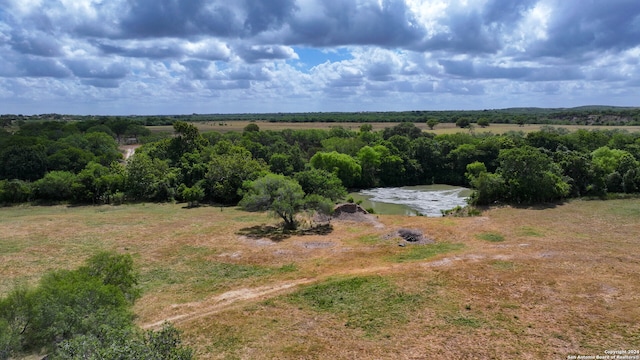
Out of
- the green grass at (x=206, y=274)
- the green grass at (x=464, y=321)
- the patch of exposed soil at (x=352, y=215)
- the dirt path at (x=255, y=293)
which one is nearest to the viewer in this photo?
the green grass at (x=464, y=321)

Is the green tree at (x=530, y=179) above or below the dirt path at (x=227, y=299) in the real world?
above

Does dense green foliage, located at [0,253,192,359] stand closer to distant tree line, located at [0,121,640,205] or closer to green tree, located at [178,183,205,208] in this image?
distant tree line, located at [0,121,640,205]

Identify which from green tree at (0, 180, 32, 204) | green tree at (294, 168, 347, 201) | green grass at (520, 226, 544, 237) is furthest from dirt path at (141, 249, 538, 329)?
green tree at (0, 180, 32, 204)

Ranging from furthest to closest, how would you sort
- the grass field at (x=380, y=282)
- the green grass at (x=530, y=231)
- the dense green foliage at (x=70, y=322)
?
the green grass at (x=530, y=231), the grass field at (x=380, y=282), the dense green foliage at (x=70, y=322)

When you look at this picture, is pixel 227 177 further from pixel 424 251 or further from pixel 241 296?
pixel 241 296

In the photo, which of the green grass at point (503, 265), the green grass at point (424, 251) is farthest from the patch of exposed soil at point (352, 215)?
the green grass at point (503, 265)

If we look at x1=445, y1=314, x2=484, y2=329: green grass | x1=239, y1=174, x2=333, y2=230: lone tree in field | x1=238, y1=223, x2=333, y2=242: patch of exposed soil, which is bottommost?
x1=238, y1=223, x2=333, y2=242: patch of exposed soil

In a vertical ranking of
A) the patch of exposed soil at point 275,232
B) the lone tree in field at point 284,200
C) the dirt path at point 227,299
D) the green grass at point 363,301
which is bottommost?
the patch of exposed soil at point 275,232

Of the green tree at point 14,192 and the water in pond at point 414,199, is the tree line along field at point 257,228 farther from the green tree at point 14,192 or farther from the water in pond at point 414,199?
the water in pond at point 414,199
